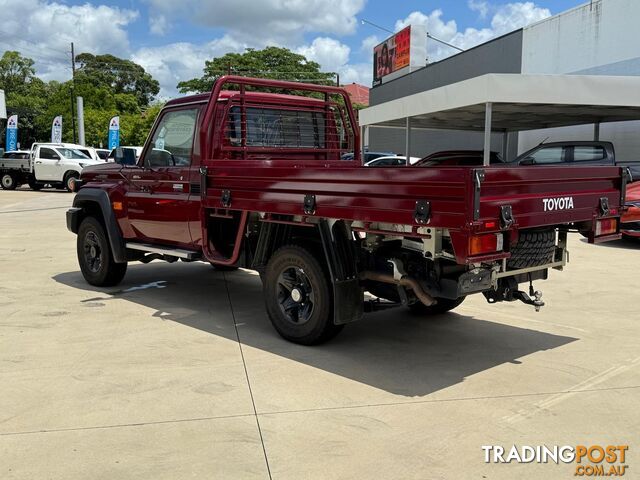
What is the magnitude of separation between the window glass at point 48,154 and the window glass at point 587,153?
21.3 metres

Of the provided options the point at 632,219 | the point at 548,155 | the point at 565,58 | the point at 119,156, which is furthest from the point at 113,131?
the point at 632,219

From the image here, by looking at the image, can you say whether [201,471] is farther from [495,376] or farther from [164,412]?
[495,376]

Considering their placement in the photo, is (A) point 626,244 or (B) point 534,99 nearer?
(A) point 626,244

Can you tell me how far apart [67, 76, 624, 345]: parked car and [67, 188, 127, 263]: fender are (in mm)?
16

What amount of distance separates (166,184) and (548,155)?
10.00m

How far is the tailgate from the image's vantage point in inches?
151

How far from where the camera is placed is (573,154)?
43.6ft

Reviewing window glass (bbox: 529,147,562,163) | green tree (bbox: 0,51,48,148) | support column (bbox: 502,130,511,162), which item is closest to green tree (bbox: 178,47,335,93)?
green tree (bbox: 0,51,48,148)

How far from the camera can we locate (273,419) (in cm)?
375

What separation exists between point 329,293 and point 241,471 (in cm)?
190

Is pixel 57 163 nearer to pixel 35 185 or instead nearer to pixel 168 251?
pixel 35 185

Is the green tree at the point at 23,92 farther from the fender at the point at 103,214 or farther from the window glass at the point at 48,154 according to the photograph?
the fender at the point at 103,214

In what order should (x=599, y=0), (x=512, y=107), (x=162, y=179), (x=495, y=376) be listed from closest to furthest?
(x=495, y=376)
(x=162, y=179)
(x=512, y=107)
(x=599, y=0)

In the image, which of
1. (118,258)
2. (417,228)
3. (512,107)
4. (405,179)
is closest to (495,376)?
(417,228)
